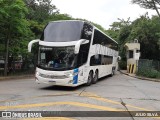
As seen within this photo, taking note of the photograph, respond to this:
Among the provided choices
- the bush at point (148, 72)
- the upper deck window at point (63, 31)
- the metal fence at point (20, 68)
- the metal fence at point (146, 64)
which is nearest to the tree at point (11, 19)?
the metal fence at point (20, 68)

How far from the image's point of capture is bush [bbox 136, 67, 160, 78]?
2855 cm

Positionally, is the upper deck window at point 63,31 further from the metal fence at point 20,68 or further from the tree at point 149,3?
the tree at point 149,3

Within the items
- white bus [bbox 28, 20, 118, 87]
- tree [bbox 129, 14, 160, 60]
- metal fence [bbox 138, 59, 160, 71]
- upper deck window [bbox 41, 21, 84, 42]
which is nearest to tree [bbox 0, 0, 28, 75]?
upper deck window [bbox 41, 21, 84, 42]

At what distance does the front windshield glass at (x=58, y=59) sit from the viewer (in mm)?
15219

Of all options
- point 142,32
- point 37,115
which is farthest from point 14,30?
point 142,32

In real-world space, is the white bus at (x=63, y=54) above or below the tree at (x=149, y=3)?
below

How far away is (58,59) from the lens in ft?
50.4


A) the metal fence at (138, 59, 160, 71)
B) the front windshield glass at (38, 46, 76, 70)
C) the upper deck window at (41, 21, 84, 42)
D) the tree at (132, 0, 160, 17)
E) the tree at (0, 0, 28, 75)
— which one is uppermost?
→ the tree at (132, 0, 160, 17)

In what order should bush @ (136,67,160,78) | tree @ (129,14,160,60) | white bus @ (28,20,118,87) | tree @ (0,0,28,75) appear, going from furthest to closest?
tree @ (129,14,160,60) < bush @ (136,67,160,78) < tree @ (0,0,28,75) < white bus @ (28,20,118,87)

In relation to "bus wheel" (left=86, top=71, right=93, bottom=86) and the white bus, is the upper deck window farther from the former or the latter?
"bus wheel" (left=86, top=71, right=93, bottom=86)

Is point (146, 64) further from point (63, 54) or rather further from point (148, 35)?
point (63, 54)

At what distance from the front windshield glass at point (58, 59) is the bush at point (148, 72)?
1540 cm

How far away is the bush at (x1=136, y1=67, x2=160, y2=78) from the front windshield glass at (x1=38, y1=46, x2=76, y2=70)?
50.5 ft

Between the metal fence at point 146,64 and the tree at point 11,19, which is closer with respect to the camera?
the tree at point 11,19
